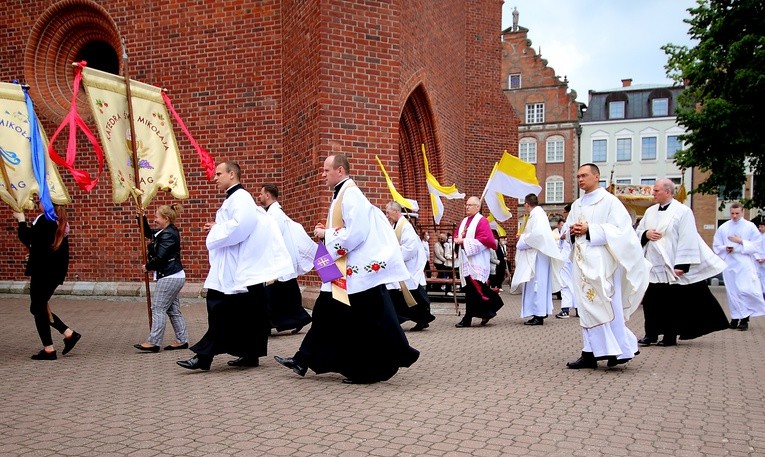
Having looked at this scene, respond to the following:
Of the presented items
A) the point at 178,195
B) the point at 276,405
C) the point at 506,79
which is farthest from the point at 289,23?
the point at 506,79

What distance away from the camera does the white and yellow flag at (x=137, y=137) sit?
8031 millimetres

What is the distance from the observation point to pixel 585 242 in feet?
22.5

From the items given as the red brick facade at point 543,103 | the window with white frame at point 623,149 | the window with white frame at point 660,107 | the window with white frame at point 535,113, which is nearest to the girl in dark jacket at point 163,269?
the red brick facade at point 543,103

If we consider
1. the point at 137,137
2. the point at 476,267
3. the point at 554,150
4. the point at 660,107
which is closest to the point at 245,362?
the point at 137,137

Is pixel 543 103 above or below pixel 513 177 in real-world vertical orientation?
above

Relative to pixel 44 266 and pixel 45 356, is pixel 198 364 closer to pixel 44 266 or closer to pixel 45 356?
pixel 45 356

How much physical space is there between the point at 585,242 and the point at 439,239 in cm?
921

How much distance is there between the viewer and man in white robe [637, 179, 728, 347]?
8.52 metres

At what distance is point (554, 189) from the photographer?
4894 centimetres

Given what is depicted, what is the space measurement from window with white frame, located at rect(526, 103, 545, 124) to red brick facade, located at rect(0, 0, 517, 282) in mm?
32331

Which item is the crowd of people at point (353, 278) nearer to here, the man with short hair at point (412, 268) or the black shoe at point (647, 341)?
the black shoe at point (647, 341)

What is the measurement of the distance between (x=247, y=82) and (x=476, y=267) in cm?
565

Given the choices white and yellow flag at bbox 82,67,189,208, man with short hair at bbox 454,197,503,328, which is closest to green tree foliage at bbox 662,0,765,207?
man with short hair at bbox 454,197,503,328

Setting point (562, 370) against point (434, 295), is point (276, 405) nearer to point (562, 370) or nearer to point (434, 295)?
point (562, 370)
